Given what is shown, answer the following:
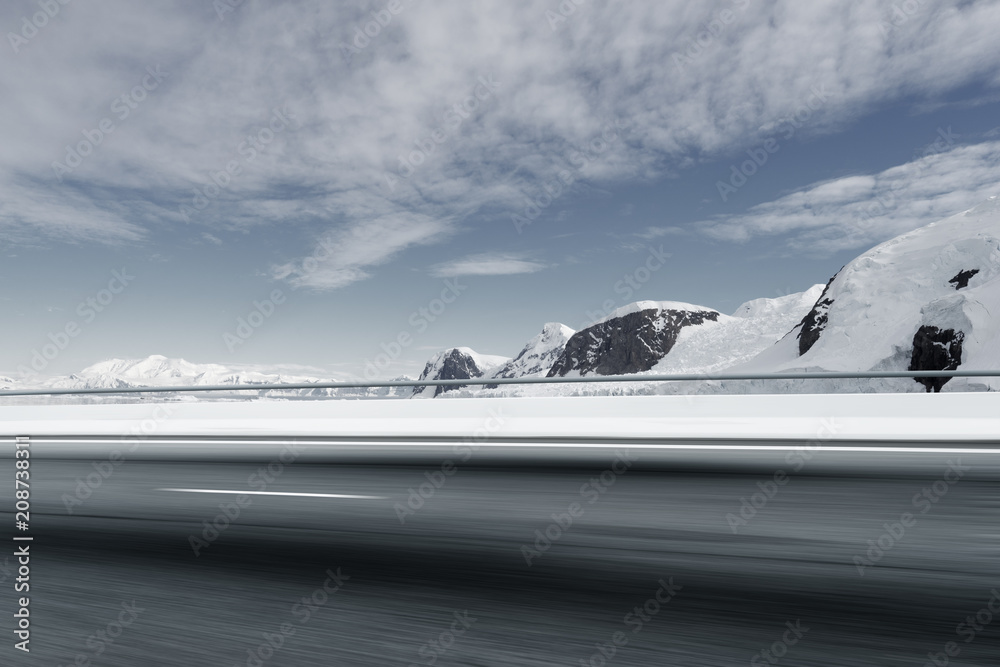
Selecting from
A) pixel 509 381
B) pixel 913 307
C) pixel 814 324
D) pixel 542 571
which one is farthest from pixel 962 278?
pixel 542 571

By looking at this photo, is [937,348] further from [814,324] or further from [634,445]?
[634,445]

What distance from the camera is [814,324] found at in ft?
550

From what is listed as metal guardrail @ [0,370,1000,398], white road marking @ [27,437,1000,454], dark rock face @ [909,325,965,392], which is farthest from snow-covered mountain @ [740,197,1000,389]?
white road marking @ [27,437,1000,454]

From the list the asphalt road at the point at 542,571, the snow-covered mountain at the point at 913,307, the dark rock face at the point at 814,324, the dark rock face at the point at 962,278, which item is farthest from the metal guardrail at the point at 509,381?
the dark rock face at the point at 814,324

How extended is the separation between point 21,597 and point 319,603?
176 cm

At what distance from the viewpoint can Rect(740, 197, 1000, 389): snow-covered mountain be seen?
99.0 m

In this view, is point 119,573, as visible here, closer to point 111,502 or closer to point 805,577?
point 111,502

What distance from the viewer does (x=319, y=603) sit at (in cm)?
360

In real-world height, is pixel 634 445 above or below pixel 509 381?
below

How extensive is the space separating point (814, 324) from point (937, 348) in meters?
68.8

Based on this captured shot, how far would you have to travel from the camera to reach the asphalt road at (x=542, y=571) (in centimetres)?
308

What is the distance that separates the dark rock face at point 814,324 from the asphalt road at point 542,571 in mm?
170089

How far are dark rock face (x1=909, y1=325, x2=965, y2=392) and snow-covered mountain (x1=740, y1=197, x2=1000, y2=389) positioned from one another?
13 centimetres

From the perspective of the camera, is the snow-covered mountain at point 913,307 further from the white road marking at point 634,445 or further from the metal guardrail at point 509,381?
the white road marking at point 634,445
